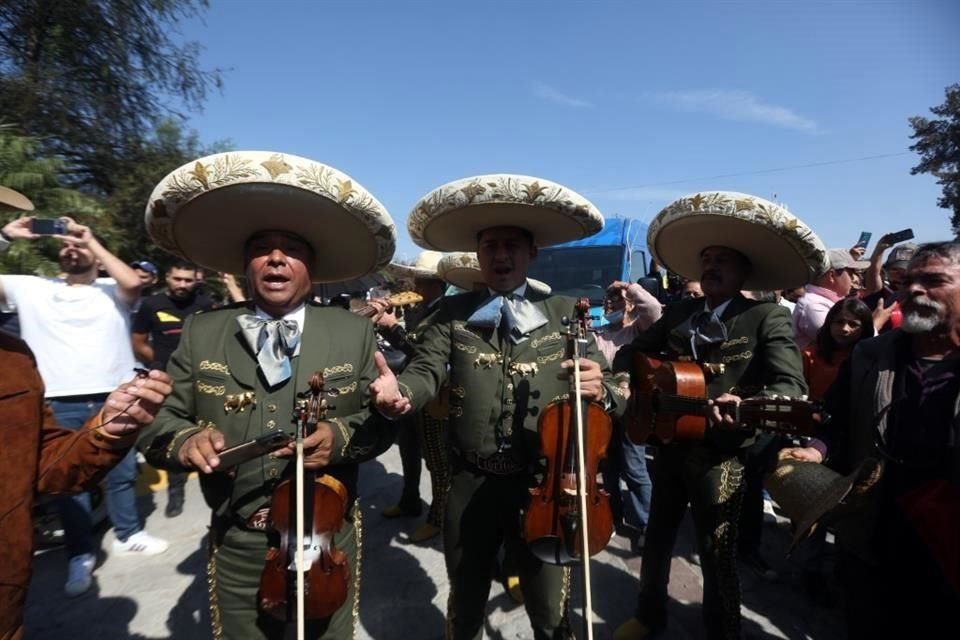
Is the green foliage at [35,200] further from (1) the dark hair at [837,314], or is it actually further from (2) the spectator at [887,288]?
(2) the spectator at [887,288]

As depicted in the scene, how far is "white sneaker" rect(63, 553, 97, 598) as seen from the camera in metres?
3.42

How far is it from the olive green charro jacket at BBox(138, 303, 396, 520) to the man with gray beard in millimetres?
1847

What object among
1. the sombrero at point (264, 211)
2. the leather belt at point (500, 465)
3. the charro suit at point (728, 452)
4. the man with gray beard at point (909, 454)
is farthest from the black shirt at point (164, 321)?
the man with gray beard at point (909, 454)

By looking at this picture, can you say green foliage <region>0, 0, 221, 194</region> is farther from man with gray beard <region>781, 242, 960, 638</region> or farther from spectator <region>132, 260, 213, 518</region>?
man with gray beard <region>781, 242, 960, 638</region>

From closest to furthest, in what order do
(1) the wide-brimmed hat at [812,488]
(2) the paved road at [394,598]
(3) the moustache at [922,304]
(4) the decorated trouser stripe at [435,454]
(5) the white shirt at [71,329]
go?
(1) the wide-brimmed hat at [812,488]
(3) the moustache at [922,304]
(2) the paved road at [394,598]
(5) the white shirt at [71,329]
(4) the decorated trouser stripe at [435,454]

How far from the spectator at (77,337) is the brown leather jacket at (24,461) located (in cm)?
202

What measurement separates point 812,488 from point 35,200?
8.36m

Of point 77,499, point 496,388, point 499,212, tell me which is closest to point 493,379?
point 496,388

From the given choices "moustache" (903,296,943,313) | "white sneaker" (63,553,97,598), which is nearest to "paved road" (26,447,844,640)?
"white sneaker" (63,553,97,598)

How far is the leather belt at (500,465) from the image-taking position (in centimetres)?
226

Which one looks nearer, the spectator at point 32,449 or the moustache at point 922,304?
the spectator at point 32,449

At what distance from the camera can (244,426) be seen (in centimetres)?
188

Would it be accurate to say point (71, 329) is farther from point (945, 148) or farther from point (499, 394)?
point (945, 148)

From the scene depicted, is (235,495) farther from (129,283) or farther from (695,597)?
(695,597)
